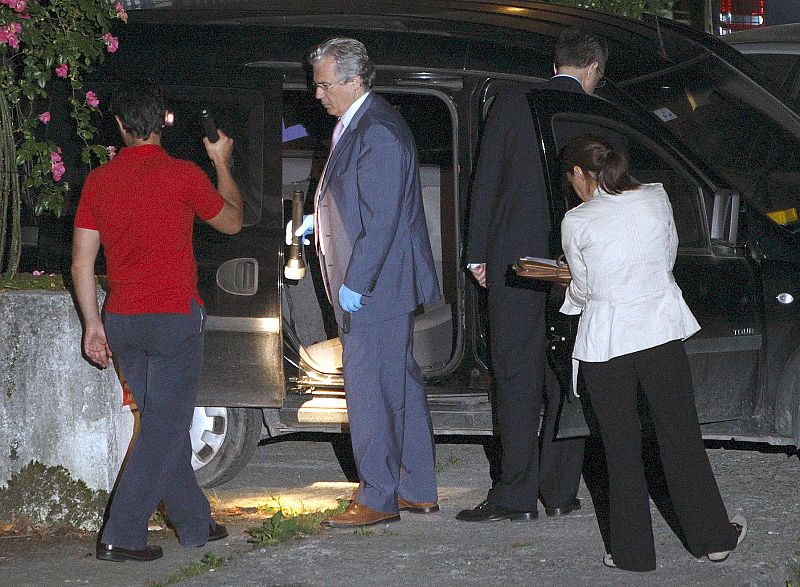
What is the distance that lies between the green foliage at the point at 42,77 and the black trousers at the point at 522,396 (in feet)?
6.21

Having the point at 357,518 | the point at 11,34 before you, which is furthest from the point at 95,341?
the point at 11,34

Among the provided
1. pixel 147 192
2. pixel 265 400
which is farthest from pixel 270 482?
pixel 147 192

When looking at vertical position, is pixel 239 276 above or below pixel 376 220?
below

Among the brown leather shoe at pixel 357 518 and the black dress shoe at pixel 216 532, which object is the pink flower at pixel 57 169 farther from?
the brown leather shoe at pixel 357 518

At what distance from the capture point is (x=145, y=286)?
4820mm

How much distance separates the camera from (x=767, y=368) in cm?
598

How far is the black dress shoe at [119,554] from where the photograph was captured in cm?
497

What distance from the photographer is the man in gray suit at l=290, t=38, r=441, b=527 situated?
532 centimetres

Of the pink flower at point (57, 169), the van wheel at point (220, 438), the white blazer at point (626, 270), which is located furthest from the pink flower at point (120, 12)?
the white blazer at point (626, 270)

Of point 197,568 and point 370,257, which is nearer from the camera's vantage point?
point 197,568

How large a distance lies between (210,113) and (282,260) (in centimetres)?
72

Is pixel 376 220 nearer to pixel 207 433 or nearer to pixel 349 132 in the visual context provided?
pixel 349 132

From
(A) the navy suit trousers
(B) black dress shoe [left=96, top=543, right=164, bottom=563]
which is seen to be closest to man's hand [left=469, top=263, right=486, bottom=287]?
(A) the navy suit trousers

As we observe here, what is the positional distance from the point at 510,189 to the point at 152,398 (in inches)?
63.6
